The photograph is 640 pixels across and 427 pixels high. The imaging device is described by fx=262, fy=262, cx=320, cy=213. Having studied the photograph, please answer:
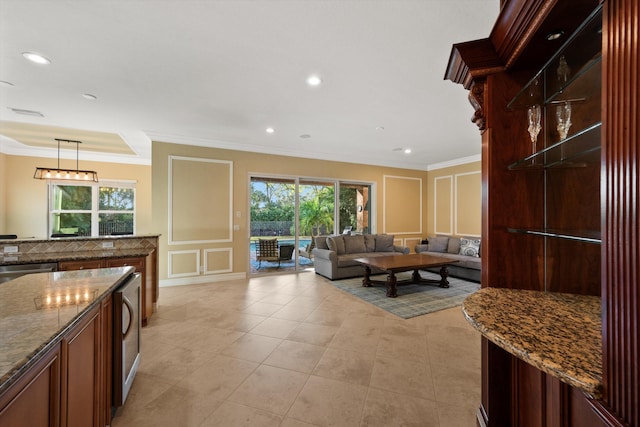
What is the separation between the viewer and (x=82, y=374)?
Result: 1.25m

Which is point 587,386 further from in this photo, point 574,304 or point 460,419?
point 460,419

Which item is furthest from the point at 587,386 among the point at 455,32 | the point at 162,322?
the point at 162,322

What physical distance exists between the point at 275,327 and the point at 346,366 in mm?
1088

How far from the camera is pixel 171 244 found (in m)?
4.77

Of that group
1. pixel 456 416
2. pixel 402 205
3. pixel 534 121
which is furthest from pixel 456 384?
pixel 402 205

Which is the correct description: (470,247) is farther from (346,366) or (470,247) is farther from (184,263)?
(184,263)

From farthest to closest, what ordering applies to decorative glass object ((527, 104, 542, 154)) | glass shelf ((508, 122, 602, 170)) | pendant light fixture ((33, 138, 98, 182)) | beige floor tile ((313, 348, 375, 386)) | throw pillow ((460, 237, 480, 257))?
throw pillow ((460, 237, 480, 257)) → pendant light fixture ((33, 138, 98, 182)) → beige floor tile ((313, 348, 375, 386)) → decorative glass object ((527, 104, 542, 154)) → glass shelf ((508, 122, 602, 170))

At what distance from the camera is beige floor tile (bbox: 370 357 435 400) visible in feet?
6.48

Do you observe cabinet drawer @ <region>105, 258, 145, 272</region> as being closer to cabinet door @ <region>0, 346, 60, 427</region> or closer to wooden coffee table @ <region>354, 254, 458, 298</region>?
cabinet door @ <region>0, 346, 60, 427</region>

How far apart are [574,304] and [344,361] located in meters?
1.80

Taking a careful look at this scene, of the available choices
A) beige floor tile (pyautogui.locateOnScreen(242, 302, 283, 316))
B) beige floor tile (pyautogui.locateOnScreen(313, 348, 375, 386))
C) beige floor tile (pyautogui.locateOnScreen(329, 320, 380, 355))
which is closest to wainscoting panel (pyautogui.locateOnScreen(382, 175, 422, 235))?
beige floor tile (pyautogui.locateOnScreen(242, 302, 283, 316))

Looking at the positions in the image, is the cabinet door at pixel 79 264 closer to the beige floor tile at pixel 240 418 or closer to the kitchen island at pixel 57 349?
the kitchen island at pixel 57 349

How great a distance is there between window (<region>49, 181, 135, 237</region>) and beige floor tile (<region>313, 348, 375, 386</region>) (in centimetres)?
611

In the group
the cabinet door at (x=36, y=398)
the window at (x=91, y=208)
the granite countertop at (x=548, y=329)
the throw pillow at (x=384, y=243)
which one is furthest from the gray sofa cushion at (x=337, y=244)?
the window at (x=91, y=208)
